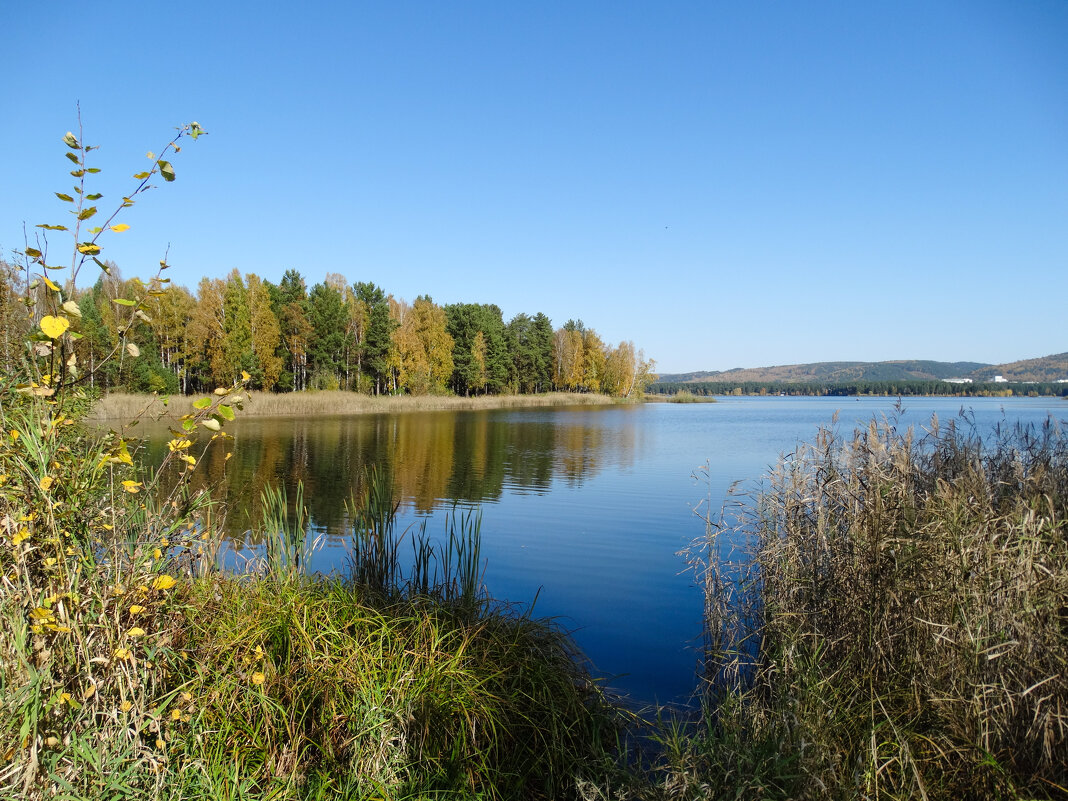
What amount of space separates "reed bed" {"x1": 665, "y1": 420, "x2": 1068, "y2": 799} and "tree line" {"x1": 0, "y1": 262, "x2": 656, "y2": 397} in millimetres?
29543


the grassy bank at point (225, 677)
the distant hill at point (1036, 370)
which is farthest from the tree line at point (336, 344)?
the distant hill at point (1036, 370)

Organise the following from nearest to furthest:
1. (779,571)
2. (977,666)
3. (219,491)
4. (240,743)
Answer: (977,666) < (240,743) < (779,571) < (219,491)

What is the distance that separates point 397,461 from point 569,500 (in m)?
7.42

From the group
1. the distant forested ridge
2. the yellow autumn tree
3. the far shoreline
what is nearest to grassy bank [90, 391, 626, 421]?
the far shoreline

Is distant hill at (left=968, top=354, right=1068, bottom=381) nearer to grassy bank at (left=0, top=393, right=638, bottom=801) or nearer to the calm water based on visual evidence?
the calm water

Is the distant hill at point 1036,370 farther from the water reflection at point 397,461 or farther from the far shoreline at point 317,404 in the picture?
the water reflection at point 397,461

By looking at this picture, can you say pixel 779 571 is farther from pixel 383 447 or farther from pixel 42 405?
pixel 383 447

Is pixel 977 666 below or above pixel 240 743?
above

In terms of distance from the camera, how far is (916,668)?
3590mm

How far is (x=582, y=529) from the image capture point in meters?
11.5

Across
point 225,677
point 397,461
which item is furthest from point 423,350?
point 225,677

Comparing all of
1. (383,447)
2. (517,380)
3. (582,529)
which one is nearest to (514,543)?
(582,529)

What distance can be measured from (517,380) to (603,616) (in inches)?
2474

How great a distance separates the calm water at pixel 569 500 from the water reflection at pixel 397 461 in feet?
0.23
